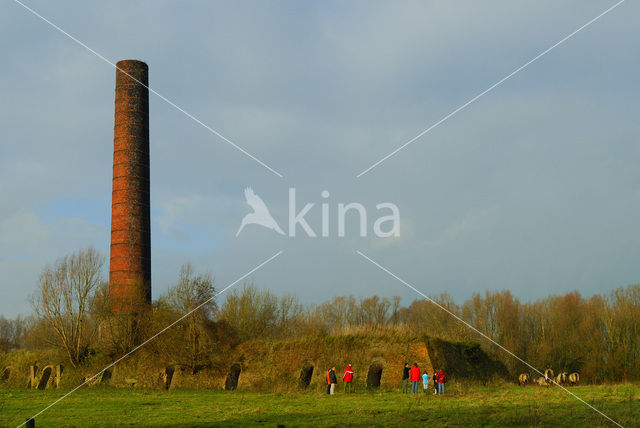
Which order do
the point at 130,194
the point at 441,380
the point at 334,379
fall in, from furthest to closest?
1. the point at 130,194
2. the point at 334,379
3. the point at 441,380

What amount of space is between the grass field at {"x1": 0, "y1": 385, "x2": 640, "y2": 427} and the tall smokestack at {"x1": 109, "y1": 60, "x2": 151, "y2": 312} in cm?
1475

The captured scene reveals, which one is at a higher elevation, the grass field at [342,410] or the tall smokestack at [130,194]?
the tall smokestack at [130,194]

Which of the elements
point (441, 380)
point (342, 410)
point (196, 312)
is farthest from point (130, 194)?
point (342, 410)

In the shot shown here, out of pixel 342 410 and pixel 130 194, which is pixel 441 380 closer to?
pixel 342 410

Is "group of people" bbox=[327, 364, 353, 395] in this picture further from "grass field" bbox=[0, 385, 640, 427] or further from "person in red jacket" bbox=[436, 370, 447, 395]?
"person in red jacket" bbox=[436, 370, 447, 395]

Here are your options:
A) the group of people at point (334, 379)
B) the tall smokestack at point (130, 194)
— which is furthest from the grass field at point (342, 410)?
the tall smokestack at point (130, 194)

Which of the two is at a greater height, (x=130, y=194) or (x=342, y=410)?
(x=130, y=194)

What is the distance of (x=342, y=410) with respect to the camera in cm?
1855

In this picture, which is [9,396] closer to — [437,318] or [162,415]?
[162,415]

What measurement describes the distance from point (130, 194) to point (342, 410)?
84.7 feet

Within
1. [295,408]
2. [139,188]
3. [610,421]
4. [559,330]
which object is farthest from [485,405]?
[559,330]

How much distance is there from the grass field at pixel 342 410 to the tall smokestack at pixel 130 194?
14745 mm

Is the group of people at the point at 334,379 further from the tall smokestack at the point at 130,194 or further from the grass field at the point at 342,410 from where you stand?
the tall smokestack at the point at 130,194

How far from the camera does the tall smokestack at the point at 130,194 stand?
127 feet
